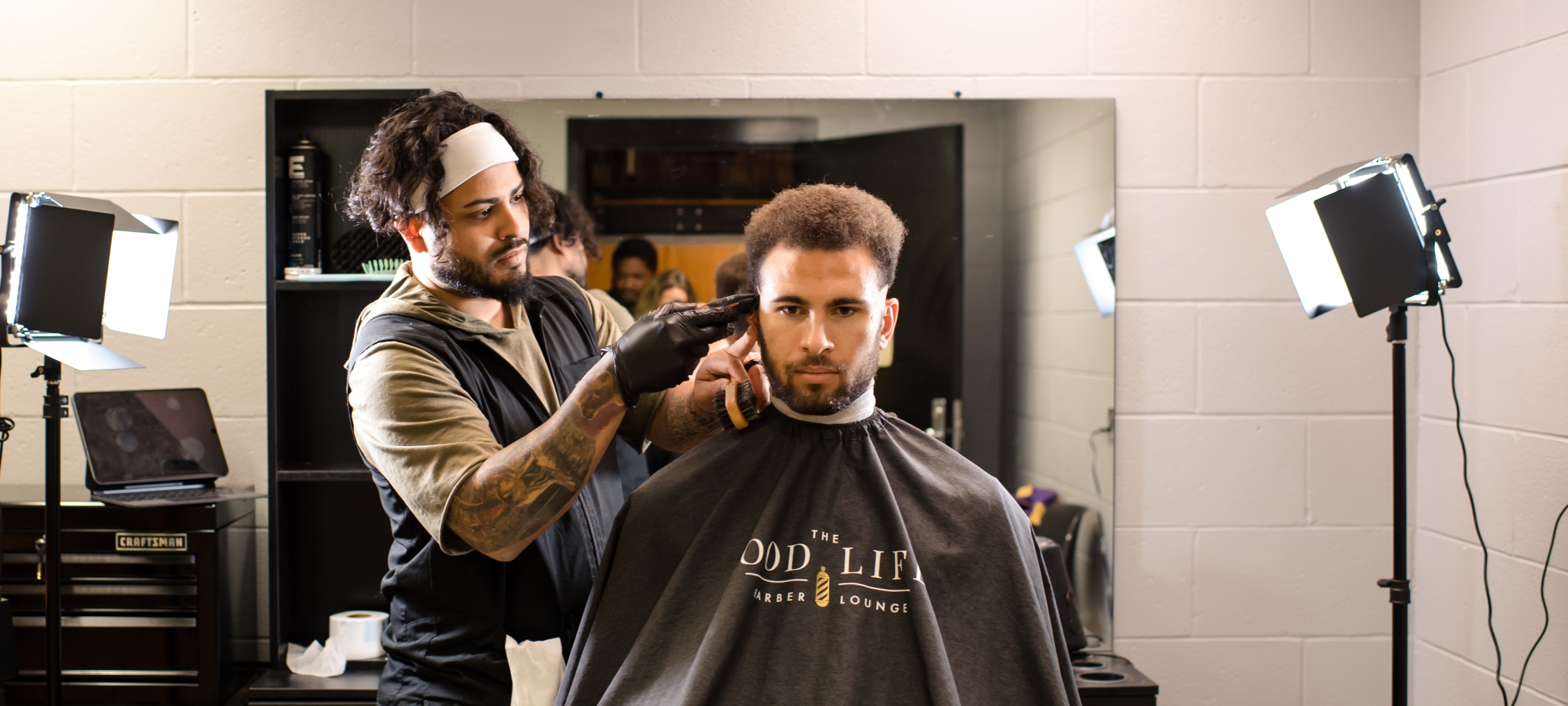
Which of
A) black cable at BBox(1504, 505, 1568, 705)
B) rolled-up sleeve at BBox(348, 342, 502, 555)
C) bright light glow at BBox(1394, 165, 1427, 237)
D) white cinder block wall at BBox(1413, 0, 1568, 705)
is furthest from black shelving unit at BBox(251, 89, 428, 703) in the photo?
black cable at BBox(1504, 505, 1568, 705)

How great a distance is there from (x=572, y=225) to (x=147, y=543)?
1.17m

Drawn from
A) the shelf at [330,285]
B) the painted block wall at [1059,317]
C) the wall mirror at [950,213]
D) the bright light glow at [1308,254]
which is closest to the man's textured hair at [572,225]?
the wall mirror at [950,213]

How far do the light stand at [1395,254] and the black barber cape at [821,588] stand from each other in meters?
0.87

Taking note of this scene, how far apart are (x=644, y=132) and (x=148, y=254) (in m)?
1.08

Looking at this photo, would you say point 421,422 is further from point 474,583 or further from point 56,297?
point 56,297

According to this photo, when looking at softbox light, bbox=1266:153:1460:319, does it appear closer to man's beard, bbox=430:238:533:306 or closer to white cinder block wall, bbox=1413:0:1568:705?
white cinder block wall, bbox=1413:0:1568:705

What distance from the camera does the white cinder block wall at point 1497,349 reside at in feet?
6.50

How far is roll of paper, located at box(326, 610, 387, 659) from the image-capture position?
2.20m

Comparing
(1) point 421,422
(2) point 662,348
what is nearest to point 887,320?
(2) point 662,348

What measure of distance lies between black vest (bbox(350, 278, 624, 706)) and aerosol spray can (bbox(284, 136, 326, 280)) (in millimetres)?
918

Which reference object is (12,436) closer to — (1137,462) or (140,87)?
(140,87)

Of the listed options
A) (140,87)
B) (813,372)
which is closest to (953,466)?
(813,372)

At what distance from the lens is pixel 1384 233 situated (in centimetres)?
172

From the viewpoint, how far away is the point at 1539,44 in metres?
2.00
